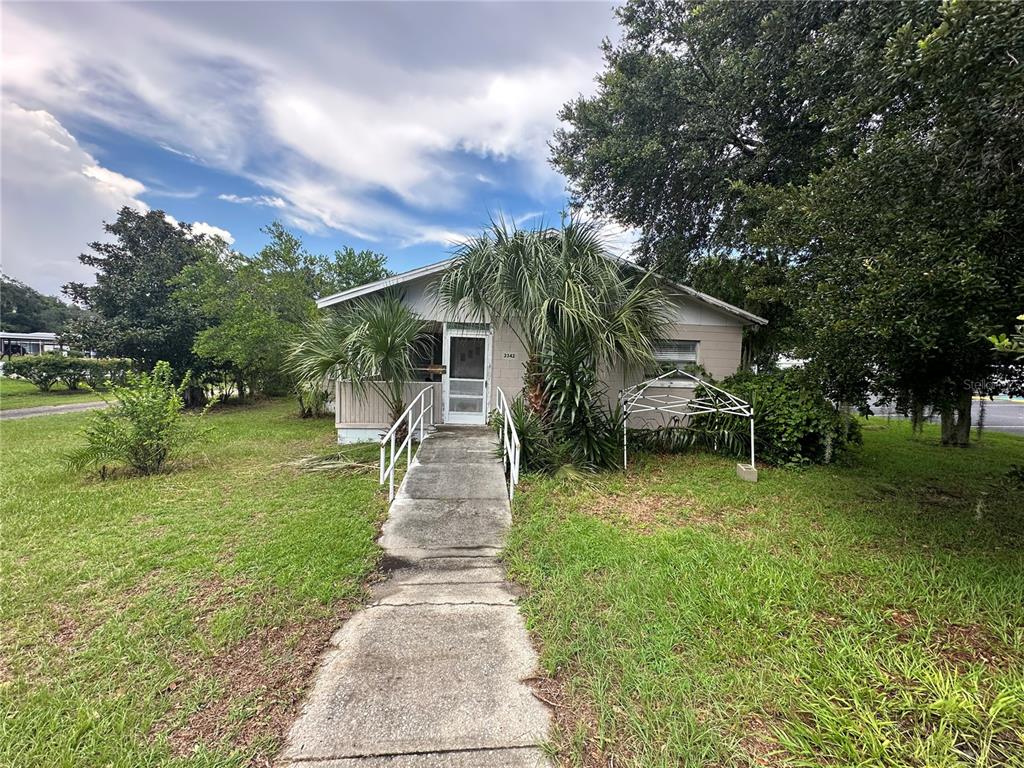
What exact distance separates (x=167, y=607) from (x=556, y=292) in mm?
5587

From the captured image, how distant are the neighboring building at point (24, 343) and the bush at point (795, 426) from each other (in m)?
47.1

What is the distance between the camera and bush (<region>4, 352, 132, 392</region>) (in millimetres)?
17484

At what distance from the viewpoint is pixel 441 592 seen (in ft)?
10.5

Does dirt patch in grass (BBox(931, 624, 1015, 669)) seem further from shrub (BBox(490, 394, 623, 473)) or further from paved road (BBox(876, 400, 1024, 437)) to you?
paved road (BBox(876, 400, 1024, 437))

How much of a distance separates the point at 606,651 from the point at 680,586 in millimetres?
1020

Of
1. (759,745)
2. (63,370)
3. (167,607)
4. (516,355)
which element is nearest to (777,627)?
(759,745)

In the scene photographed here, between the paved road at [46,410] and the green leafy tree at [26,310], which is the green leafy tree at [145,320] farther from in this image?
the green leafy tree at [26,310]

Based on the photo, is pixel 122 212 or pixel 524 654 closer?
pixel 524 654

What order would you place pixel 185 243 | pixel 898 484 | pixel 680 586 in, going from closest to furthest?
pixel 680 586
pixel 898 484
pixel 185 243

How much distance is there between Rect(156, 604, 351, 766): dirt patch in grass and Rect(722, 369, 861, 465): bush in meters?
7.15

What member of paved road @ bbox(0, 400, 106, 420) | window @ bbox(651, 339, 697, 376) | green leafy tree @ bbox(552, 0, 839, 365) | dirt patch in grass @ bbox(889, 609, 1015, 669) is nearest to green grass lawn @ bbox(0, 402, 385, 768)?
dirt patch in grass @ bbox(889, 609, 1015, 669)

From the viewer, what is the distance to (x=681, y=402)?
8297 millimetres

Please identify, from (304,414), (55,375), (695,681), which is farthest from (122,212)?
(695,681)

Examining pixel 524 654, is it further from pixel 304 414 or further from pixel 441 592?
pixel 304 414
